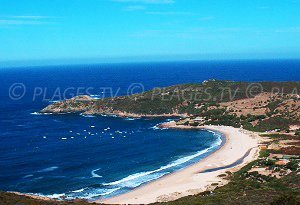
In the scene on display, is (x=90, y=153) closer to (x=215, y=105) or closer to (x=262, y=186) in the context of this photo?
(x=262, y=186)

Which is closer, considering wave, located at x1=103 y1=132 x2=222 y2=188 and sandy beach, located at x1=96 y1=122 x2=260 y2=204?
sandy beach, located at x1=96 y1=122 x2=260 y2=204

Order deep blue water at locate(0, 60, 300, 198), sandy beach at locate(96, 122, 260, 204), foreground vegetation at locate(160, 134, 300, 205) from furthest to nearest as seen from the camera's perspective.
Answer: deep blue water at locate(0, 60, 300, 198), sandy beach at locate(96, 122, 260, 204), foreground vegetation at locate(160, 134, 300, 205)

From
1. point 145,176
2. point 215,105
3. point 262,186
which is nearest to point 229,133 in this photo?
point 215,105

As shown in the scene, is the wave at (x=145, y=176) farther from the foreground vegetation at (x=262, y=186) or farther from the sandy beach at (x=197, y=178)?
the foreground vegetation at (x=262, y=186)

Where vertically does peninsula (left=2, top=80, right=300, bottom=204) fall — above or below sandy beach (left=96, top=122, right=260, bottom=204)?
above

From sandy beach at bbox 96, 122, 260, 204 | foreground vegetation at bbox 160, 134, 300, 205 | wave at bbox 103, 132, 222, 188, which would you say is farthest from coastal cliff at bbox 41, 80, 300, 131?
wave at bbox 103, 132, 222, 188

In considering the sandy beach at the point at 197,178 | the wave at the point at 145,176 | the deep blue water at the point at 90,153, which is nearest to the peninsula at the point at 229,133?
the sandy beach at the point at 197,178

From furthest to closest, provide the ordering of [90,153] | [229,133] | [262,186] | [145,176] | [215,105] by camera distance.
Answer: [215,105] < [229,133] < [90,153] < [145,176] < [262,186]

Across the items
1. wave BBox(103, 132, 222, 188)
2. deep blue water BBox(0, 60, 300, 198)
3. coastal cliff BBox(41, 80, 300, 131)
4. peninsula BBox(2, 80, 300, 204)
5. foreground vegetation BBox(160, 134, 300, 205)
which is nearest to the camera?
foreground vegetation BBox(160, 134, 300, 205)

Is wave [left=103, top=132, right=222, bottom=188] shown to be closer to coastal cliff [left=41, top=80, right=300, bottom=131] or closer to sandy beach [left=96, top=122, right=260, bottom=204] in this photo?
sandy beach [left=96, top=122, right=260, bottom=204]


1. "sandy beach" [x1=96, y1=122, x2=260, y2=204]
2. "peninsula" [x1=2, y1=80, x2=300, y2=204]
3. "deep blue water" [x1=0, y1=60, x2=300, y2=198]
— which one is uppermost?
"peninsula" [x1=2, y1=80, x2=300, y2=204]
